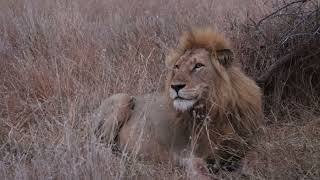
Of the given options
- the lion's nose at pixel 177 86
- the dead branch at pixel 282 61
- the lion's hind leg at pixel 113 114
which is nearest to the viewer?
the lion's nose at pixel 177 86

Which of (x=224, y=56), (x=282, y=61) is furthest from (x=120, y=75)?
(x=224, y=56)

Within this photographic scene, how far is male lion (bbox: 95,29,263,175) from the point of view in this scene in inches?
165

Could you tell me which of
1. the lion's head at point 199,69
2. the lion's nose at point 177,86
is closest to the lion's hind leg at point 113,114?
the lion's head at point 199,69

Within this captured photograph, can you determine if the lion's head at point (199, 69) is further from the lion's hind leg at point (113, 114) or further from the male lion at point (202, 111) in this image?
the lion's hind leg at point (113, 114)

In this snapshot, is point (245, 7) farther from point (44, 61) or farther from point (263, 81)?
point (44, 61)

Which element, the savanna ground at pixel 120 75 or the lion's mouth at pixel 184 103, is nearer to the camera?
the savanna ground at pixel 120 75

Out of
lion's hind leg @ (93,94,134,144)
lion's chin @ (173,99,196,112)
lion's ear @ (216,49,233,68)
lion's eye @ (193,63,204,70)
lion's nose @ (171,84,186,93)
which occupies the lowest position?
lion's hind leg @ (93,94,134,144)

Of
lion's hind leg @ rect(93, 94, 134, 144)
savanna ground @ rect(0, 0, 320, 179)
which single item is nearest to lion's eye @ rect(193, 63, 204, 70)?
savanna ground @ rect(0, 0, 320, 179)

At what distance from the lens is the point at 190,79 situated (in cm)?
421

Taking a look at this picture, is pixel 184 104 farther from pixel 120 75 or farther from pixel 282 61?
pixel 120 75

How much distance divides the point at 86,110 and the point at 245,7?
3.06m

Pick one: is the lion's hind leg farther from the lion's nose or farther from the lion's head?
the lion's nose

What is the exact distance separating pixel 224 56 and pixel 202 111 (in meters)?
0.43

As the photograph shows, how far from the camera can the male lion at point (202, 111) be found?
13.8 feet
